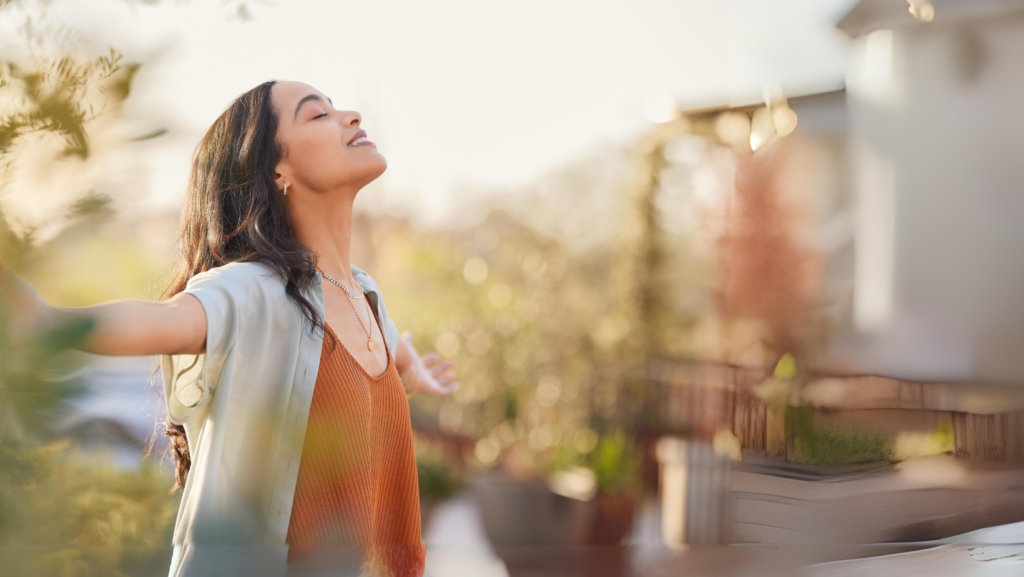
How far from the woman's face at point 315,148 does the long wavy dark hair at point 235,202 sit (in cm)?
2

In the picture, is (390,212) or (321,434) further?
(390,212)

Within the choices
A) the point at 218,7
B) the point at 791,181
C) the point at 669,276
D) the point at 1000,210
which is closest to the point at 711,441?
the point at 669,276

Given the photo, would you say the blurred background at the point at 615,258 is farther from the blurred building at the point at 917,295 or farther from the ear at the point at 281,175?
the ear at the point at 281,175

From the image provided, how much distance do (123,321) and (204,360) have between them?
11.0 inches

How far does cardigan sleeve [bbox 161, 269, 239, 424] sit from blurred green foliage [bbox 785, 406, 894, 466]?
1.12 m

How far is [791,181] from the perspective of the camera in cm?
316

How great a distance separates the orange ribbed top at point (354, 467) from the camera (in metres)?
0.89

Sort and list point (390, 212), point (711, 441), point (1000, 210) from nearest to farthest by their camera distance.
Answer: point (1000, 210), point (711, 441), point (390, 212)

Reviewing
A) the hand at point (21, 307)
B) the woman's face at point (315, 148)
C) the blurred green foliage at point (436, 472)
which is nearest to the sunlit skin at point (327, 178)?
the woman's face at point (315, 148)

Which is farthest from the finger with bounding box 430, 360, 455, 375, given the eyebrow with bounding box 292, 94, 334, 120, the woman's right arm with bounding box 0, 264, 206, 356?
the woman's right arm with bounding box 0, 264, 206, 356

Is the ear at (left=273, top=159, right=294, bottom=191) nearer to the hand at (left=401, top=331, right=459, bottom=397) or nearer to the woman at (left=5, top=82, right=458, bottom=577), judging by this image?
the woman at (left=5, top=82, right=458, bottom=577)

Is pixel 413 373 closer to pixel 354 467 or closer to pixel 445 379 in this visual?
pixel 445 379

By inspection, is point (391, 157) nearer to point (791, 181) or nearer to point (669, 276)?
point (669, 276)

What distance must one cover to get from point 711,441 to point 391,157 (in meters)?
2.67
